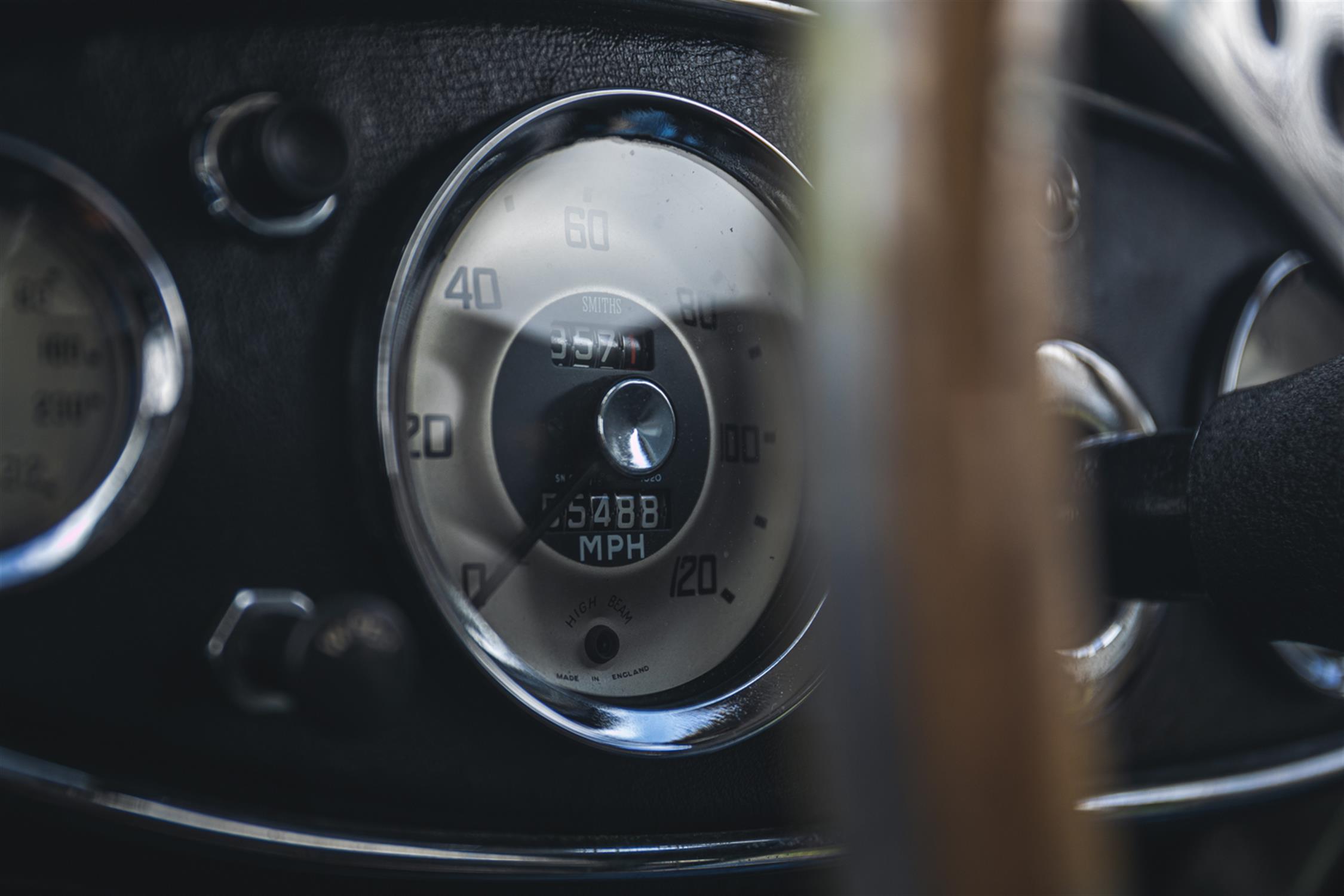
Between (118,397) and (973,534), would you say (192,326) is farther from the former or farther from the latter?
(973,534)

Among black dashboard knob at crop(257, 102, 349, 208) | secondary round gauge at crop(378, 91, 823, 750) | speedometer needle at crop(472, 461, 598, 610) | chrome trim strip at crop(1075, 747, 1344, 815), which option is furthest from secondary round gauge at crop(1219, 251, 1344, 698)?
black dashboard knob at crop(257, 102, 349, 208)

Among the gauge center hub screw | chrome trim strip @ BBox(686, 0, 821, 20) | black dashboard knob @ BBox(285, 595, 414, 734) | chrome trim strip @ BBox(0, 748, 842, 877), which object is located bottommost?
chrome trim strip @ BBox(0, 748, 842, 877)

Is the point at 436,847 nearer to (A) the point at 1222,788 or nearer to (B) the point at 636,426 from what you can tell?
(B) the point at 636,426

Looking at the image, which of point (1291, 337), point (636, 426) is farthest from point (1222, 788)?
point (636, 426)

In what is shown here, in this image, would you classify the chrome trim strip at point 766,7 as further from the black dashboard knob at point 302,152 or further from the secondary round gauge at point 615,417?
the black dashboard knob at point 302,152

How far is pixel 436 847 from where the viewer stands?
656 mm

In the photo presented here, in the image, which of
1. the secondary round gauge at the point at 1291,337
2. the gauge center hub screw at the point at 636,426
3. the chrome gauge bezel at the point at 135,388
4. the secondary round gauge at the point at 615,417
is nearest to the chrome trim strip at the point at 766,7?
the secondary round gauge at the point at 615,417

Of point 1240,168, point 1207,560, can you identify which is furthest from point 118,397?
point 1240,168

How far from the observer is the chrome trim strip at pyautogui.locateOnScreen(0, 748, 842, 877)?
Answer: 554mm

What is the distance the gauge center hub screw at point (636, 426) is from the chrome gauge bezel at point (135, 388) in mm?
285

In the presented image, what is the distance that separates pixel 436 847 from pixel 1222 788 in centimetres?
78

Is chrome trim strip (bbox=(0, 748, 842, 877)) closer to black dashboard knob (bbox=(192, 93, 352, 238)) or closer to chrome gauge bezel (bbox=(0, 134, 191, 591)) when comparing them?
chrome gauge bezel (bbox=(0, 134, 191, 591))

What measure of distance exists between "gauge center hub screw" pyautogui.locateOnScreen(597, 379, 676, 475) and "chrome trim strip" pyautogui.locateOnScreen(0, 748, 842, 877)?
261 millimetres

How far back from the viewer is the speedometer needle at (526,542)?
0.76 m
